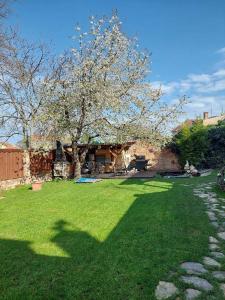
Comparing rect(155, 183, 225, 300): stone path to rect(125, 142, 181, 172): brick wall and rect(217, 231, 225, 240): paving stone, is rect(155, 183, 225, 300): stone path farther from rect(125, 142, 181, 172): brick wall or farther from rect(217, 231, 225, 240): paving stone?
rect(125, 142, 181, 172): brick wall

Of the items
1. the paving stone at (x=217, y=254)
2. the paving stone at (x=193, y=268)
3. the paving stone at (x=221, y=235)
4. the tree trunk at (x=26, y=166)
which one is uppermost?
the tree trunk at (x=26, y=166)

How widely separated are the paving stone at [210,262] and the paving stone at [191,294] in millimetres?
818

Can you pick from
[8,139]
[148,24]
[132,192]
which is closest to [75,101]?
[8,139]

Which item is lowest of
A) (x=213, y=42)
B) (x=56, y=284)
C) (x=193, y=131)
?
(x=56, y=284)

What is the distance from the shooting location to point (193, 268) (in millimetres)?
3904

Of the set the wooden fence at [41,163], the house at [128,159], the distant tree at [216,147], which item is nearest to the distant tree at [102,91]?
the wooden fence at [41,163]

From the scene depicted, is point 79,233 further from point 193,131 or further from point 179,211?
point 193,131

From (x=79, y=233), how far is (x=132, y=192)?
505cm

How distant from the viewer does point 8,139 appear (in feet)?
48.4

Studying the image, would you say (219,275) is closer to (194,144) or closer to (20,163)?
(20,163)

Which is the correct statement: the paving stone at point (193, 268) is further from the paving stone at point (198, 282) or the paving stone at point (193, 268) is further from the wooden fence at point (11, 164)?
the wooden fence at point (11, 164)

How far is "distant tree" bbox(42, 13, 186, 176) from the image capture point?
14.9 metres

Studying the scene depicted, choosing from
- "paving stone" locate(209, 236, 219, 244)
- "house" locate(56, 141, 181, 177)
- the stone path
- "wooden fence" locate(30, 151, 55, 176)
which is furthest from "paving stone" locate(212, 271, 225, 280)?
"house" locate(56, 141, 181, 177)

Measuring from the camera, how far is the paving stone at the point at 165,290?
10.5 ft
